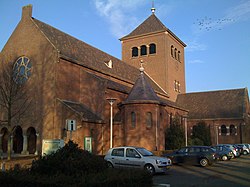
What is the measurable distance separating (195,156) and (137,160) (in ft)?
22.7

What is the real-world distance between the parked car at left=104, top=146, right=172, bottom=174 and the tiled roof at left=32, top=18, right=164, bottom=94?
13.8m

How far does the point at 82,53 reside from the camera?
1325 inches

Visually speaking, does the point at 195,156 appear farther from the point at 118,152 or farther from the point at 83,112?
the point at 83,112

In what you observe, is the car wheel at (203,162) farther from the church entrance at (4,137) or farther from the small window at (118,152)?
the church entrance at (4,137)

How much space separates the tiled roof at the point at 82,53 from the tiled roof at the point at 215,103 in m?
17.9

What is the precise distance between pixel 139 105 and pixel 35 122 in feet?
34.9

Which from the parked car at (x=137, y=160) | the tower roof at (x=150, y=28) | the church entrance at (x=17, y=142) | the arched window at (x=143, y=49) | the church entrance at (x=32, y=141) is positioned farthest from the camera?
the arched window at (x=143, y=49)

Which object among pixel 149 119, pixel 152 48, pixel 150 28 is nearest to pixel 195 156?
pixel 149 119

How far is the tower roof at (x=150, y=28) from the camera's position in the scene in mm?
51906

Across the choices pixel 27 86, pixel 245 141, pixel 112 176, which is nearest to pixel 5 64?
pixel 27 86

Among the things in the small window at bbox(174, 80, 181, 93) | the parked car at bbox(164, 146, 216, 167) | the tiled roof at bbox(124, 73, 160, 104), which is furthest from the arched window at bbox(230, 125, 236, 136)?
the parked car at bbox(164, 146, 216, 167)

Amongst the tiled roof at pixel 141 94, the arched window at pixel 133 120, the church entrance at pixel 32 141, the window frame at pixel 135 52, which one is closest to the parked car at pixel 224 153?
the tiled roof at pixel 141 94

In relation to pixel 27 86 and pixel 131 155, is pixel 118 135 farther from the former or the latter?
pixel 131 155

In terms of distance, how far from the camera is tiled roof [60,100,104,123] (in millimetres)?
26070
